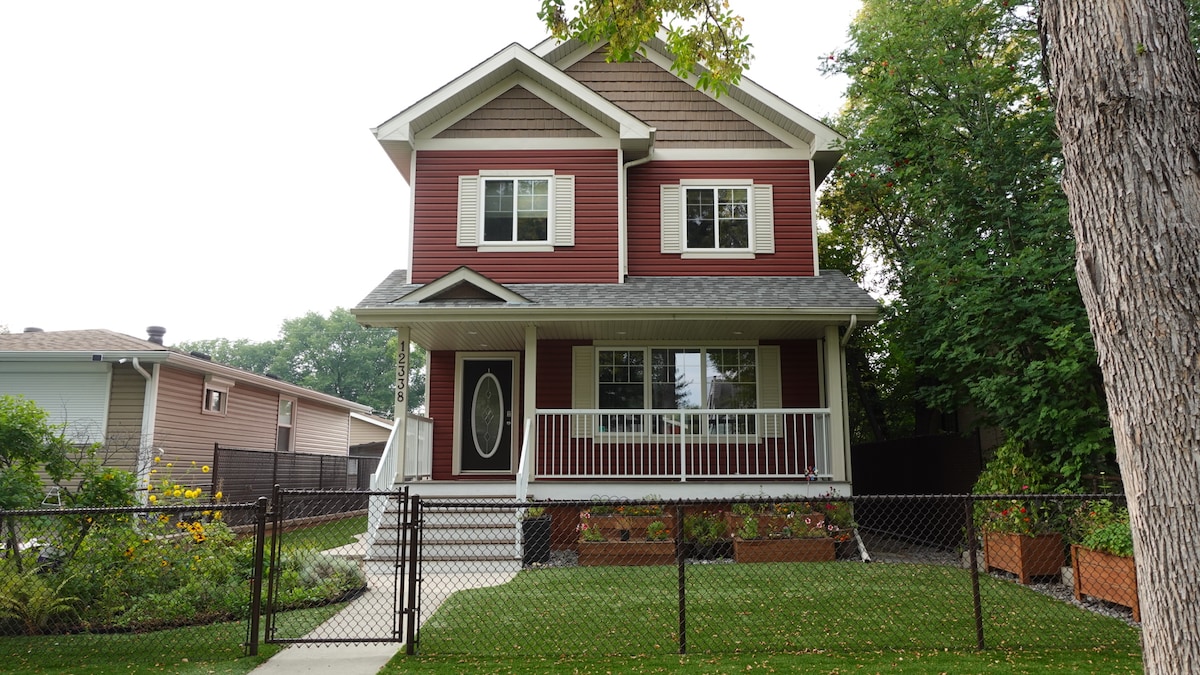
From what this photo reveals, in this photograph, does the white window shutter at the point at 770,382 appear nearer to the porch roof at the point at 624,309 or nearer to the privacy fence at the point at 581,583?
the porch roof at the point at 624,309

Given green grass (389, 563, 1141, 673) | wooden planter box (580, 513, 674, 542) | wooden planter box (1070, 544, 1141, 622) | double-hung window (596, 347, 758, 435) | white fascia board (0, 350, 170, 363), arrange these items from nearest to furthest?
green grass (389, 563, 1141, 673) < wooden planter box (1070, 544, 1141, 622) < wooden planter box (580, 513, 674, 542) < double-hung window (596, 347, 758, 435) < white fascia board (0, 350, 170, 363)

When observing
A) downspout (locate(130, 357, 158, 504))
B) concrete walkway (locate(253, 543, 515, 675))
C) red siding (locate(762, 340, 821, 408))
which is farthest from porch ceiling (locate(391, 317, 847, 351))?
downspout (locate(130, 357, 158, 504))

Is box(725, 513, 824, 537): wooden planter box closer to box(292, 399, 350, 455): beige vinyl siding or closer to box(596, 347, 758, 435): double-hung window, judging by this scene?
box(596, 347, 758, 435): double-hung window

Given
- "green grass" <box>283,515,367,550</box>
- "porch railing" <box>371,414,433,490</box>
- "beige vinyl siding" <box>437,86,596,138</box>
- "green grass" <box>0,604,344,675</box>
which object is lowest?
"green grass" <box>0,604,344,675</box>

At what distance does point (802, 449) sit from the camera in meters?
12.4

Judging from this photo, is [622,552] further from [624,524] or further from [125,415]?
[125,415]

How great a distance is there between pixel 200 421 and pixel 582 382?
25.6 feet

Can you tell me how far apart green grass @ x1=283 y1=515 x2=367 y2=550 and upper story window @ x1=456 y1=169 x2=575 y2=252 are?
488cm

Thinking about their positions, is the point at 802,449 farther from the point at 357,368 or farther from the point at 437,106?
the point at 357,368

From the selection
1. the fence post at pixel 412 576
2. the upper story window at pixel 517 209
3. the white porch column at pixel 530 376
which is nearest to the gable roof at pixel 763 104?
the upper story window at pixel 517 209

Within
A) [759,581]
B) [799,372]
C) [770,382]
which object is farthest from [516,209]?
[759,581]

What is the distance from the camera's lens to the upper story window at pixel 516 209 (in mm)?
12672

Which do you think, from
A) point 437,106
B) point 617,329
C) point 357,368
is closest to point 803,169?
point 617,329

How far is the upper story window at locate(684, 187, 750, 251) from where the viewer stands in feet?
43.0
